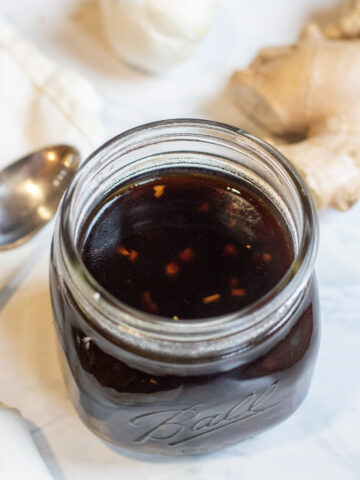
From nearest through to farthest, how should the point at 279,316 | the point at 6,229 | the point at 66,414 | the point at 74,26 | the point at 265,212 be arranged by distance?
the point at 279,316 < the point at 265,212 < the point at 66,414 < the point at 6,229 < the point at 74,26

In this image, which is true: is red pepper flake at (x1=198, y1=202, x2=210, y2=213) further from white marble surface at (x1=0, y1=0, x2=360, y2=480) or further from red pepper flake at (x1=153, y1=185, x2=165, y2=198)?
white marble surface at (x1=0, y1=0, x2=360, y2=480)

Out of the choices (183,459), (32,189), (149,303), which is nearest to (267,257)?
(149,303)

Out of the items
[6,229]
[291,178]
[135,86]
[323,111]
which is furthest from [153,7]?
[291,178]

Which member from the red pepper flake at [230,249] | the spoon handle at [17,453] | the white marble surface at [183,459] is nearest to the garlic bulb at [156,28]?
the white marble surface at [183,459]

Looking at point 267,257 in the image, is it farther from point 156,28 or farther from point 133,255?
point 156,28

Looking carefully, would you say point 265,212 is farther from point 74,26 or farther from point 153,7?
point 74,26

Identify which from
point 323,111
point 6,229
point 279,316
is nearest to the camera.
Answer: point 279,316
